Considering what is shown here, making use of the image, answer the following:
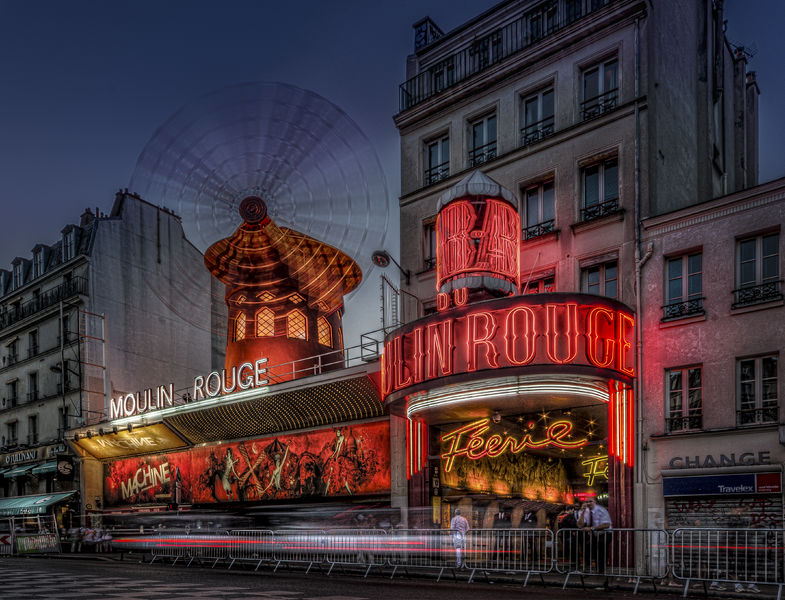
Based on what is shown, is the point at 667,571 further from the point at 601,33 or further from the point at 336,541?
the point at 601,33

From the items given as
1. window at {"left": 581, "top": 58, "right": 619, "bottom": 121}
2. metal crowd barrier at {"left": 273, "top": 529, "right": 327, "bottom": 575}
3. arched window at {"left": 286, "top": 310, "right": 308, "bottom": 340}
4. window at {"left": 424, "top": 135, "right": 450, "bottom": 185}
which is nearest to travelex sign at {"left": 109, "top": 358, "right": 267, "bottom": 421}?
arched window at {"left": 286, "top": 310, "right": 308, "bottom": 340}

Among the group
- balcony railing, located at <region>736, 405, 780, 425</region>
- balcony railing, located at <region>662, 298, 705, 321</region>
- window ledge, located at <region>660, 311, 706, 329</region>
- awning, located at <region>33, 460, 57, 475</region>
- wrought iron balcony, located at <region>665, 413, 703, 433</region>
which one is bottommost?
awning, located at <region>33, 460, 57, 475</region>

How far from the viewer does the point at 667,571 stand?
1202 centimetres

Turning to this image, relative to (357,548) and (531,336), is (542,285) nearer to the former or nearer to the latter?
(531,336)

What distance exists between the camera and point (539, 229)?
60.5 ft

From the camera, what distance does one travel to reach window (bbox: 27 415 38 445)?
3498cm

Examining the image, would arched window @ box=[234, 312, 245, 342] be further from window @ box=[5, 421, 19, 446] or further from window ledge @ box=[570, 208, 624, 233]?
window ledge @ box=[570, 208, 624, 233]

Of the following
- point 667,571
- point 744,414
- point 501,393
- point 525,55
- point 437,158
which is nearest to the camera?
point 667,571

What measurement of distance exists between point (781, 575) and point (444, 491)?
9.25 meters

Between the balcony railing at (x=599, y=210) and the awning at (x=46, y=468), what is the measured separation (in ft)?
77.9

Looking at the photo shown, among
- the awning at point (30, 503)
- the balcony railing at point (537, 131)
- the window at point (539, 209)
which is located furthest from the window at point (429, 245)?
the awning at point (30, 503)

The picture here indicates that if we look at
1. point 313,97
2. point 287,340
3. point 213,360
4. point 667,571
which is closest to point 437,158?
point 313,97

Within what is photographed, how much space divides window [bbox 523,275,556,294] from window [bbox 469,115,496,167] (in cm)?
354

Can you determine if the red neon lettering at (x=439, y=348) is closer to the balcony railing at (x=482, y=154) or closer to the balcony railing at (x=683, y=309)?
the balcony railing at (x=683, y=309)
